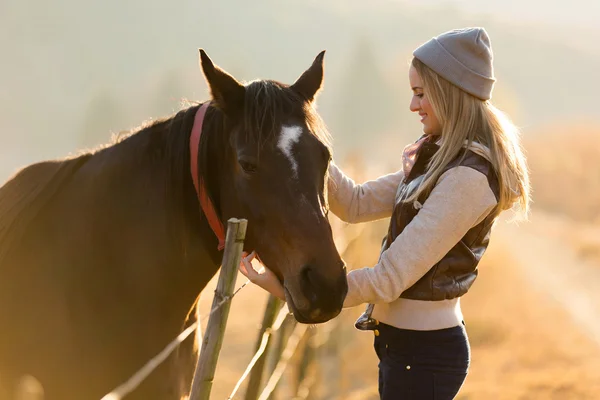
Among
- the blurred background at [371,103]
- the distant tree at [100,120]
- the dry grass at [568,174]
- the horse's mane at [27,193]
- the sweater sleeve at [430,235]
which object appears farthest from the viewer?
the distant tree at [100,120]

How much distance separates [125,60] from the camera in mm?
88625

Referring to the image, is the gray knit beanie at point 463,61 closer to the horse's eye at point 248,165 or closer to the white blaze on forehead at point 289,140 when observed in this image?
the white blaze on forehead at point 289,140

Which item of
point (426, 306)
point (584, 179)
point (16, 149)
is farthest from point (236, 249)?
point (16, 149)

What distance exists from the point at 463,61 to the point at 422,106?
238 mm

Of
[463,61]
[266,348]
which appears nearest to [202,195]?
[463,61]

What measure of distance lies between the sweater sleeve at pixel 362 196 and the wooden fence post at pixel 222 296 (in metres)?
1.10

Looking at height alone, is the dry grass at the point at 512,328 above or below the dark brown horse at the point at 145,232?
below

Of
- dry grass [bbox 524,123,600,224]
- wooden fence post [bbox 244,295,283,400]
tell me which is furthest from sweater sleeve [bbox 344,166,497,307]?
dry grass [bbox 524,123,600,224]

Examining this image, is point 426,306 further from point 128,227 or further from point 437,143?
point 128,227

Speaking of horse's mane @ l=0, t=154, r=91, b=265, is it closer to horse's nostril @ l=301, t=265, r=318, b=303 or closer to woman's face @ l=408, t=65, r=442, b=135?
horse's nostril @ l=301, t=265, r=318, b=303

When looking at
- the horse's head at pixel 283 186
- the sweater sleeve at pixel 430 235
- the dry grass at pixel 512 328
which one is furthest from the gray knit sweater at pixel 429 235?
the dry grass at pixel 512 328

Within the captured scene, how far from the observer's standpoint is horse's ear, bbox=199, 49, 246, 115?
2.75m

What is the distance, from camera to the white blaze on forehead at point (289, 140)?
8.55ft

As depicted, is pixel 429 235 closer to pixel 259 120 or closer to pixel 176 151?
pixel 259 120
